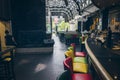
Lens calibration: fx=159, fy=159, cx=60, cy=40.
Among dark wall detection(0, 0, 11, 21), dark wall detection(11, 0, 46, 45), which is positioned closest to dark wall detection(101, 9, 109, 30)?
dark wall detection(11, 0, 46, 45)

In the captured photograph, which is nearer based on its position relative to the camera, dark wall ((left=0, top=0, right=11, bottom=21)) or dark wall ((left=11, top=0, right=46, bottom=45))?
dark wall ((left=0, top=0, right=11, bottom=21))

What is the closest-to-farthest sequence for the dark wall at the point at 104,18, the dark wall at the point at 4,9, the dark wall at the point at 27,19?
the dark wall at the point at 4,9
the dark wall at the point at 104,18
the dark wall at the point at 27,19

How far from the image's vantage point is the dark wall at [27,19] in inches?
303

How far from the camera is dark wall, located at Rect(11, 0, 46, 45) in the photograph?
7684mm

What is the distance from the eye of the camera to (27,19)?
25.5 feet

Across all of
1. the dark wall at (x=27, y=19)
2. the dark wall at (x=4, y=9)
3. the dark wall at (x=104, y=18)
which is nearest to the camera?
the dark wall at (x=4, y=9)

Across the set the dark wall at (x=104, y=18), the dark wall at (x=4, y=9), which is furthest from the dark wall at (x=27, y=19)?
the dark wall at (x=104, y=18)

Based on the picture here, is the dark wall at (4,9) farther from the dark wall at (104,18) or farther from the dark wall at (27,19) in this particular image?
the dark wall at (104,18)

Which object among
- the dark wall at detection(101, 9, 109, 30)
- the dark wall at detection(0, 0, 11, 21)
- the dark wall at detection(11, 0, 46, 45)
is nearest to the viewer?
the dark wall at detection(0, 0, 11, 21)

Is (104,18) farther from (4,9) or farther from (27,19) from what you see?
(4,9)

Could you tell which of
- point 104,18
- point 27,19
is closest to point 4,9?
point 27,19

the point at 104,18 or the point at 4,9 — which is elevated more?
the point at 4,9

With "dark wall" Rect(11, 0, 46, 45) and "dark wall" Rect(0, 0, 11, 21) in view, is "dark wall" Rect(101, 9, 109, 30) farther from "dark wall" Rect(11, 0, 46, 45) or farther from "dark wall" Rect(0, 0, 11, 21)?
"dark wall" Rect(0, 0, 11, 21)

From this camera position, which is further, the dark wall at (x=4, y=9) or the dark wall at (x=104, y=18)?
the dark wall at (x=104, y=18)
